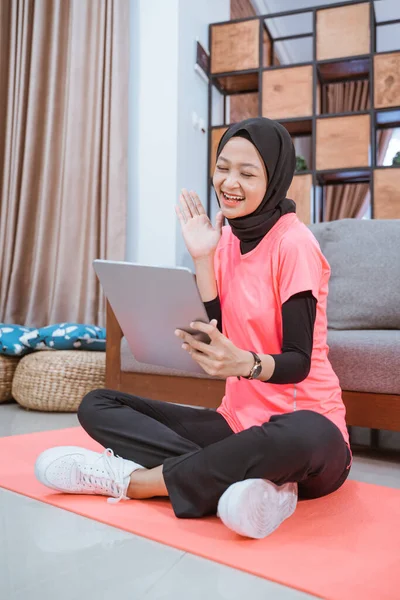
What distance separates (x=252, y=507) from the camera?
0.90 metres

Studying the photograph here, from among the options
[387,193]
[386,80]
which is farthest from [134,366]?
[386,80]

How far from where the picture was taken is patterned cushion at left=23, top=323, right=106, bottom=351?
2504mm

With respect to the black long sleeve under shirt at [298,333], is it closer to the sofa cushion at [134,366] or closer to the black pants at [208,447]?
the black pants at [208,447]

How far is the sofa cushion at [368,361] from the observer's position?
153cm

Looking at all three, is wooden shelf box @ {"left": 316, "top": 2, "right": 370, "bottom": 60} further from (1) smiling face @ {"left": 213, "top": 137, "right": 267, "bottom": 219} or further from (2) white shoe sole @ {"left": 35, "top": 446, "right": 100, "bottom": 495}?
(2) white shoe sole @ {"left": 35, "top": 446, "right": 100, "bottom": 495}

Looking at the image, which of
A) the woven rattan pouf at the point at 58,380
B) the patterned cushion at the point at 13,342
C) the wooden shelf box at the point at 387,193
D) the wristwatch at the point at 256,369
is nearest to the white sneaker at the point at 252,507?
the wristwatch at the point at 256,369

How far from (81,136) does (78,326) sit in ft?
3.89

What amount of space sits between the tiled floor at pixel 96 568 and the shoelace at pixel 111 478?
0.08 metres

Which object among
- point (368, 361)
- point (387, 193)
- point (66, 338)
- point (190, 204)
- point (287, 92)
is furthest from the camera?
point (287, 92)

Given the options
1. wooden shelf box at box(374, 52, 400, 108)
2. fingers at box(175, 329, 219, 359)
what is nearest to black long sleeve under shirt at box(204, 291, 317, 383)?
fingers at box(175, 329, 219, 359)

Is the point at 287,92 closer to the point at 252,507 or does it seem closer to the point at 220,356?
the point at 220,356

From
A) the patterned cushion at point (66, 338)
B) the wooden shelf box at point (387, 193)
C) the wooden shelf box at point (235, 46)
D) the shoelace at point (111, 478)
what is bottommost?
the shoelace at point (111, 478)

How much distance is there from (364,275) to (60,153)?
6.53 feet

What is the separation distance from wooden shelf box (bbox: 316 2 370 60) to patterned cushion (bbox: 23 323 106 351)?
6.84 feet
